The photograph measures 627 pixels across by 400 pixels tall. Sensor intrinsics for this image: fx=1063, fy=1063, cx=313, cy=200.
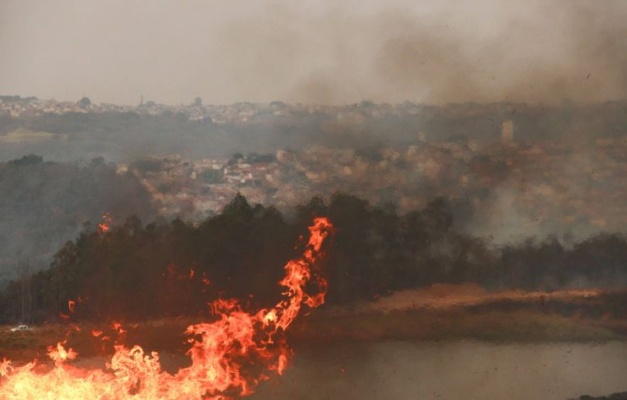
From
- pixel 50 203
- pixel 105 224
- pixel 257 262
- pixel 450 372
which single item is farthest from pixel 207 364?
pixel 50 203

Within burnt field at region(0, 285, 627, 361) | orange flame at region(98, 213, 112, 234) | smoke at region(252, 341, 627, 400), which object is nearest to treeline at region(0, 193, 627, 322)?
orange flame at region(98, 213, 112, 234)

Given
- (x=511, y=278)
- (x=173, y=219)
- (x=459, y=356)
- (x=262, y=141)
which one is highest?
(x=262, y=141)

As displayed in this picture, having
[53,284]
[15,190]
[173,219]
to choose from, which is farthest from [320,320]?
[15,190]

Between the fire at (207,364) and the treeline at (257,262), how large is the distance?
0.69 ft

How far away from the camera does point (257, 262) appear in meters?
14.7

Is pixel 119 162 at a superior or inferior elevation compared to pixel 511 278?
superior

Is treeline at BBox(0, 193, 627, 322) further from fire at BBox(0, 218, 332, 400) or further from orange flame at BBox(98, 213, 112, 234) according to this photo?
fire at BBox(0, 218, 332, 400)

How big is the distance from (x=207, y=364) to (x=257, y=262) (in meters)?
1.55

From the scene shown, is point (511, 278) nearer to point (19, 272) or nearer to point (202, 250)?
point (202, 250)

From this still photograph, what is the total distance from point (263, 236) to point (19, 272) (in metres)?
3.54

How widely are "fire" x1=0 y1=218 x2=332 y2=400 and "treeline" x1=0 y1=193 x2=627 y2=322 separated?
21 cm

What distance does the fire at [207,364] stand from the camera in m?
14.2

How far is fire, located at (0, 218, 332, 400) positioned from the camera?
1416cm

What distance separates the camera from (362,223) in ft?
48.9
